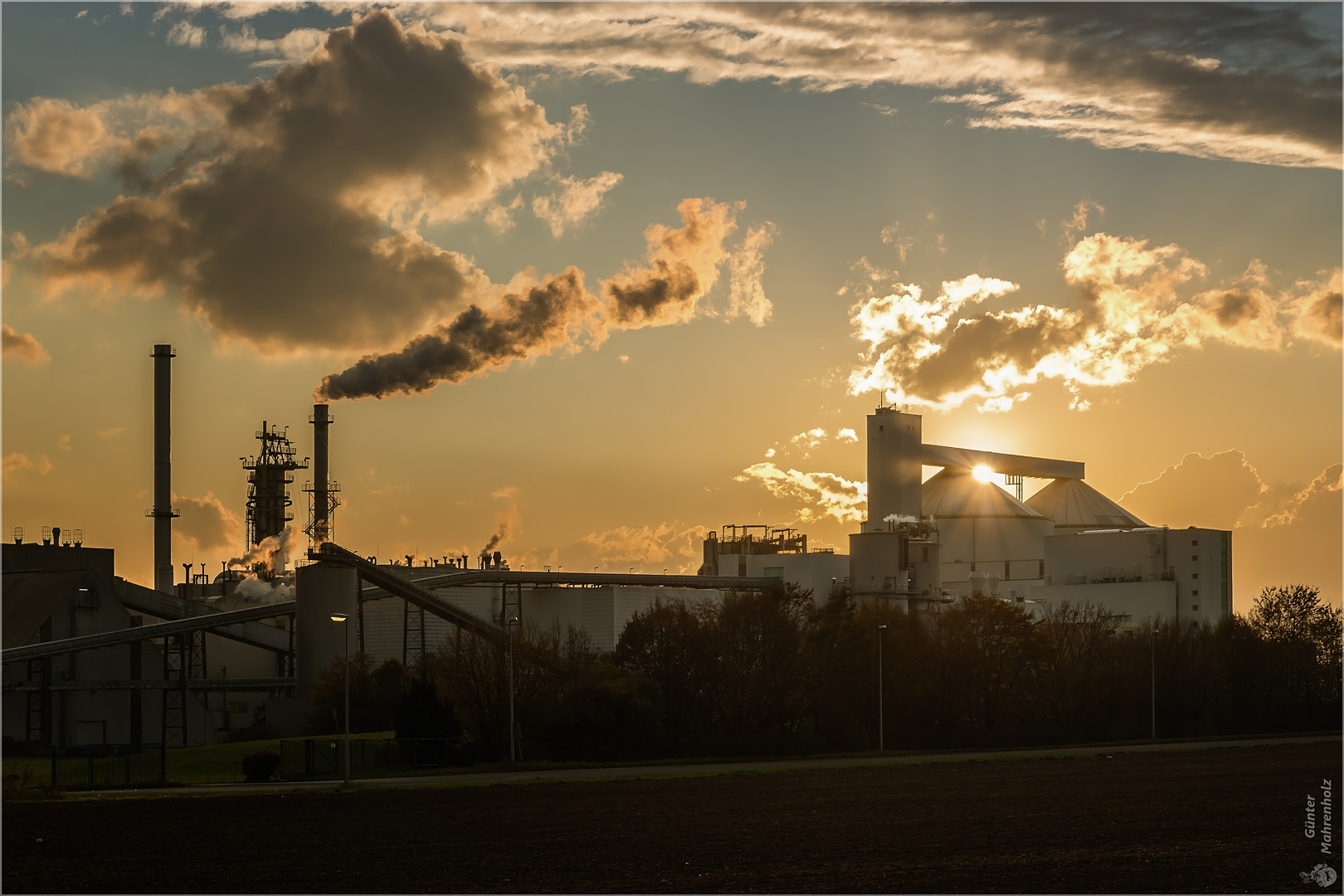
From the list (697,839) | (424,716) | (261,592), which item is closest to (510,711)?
(424,716)

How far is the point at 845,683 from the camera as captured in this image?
64.4 metres

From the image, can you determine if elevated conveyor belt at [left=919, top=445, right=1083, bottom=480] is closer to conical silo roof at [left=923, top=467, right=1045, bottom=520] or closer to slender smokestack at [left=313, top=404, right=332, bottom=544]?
conical silo roof at [left=923, top=467, right=1045, bottom=520]

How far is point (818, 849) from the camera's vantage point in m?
22.9

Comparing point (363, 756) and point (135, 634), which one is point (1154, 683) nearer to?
point (363, 756)

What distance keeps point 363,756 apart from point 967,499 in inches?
2676

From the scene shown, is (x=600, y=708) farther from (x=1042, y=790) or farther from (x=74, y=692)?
(x=74, y=692)

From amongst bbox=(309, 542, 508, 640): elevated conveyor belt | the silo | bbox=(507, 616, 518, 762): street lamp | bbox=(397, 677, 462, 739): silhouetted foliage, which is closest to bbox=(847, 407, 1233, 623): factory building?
the silo

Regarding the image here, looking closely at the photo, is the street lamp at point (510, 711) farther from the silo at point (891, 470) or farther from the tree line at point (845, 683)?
the silo at point (891, 470)

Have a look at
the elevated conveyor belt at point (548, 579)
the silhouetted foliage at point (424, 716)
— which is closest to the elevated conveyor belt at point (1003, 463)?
the elevated conveyor belt at point (548, 579)

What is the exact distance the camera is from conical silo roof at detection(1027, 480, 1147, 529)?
368ft

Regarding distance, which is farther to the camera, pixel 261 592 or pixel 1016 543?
pixel 1016 543

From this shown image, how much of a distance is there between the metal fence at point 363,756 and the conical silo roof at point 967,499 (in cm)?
A: 6149

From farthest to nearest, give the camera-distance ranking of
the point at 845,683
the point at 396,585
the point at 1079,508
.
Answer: the point at 1079,508 → the point at 396,585 → the point at 845,683

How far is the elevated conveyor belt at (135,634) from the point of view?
61.9 m
